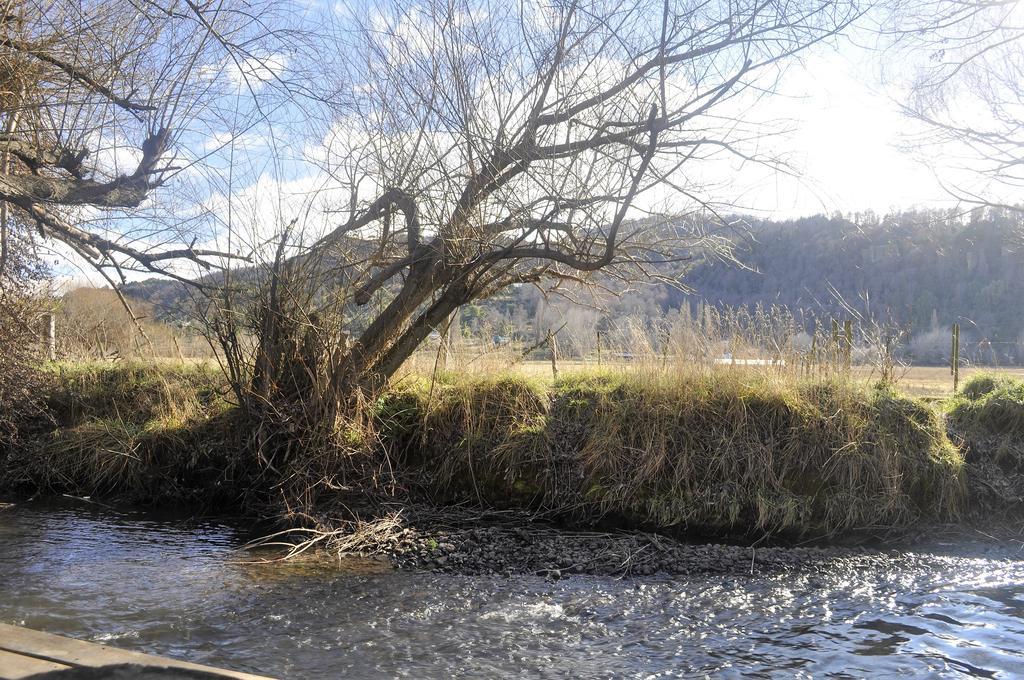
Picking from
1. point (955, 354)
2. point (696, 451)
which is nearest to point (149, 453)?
point (696, 451)

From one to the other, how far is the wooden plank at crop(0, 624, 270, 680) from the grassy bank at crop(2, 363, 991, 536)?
4.13m

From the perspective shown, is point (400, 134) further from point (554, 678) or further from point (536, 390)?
point (554, 678)

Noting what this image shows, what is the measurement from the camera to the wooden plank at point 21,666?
9.26ft

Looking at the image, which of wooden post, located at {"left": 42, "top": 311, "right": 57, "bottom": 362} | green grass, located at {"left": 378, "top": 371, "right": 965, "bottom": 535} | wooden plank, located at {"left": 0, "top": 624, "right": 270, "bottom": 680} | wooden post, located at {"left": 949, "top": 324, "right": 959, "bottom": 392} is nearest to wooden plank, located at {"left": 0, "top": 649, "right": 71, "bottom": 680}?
wooden plank, located at {"left": 0, "top": 624, "right": 270, "bottom": 680}

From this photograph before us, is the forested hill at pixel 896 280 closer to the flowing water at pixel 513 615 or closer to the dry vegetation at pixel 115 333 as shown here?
the dry vegetation at pixel 115 333

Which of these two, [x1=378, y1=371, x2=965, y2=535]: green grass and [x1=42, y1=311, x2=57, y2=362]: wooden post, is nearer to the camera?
[x1=378, y1=371, x2=965, y2=535]: green grass

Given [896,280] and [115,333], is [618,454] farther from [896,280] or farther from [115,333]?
[896,280]

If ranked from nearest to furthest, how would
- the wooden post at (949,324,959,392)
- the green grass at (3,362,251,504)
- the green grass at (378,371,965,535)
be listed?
the green grass at (378,371,965,535)
the green grass at (3,362,251,504)
the wooden post at (949,324,959,392)

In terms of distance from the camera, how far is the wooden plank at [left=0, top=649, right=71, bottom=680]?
282 centimetres

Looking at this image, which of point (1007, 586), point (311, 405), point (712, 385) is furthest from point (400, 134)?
point (1007, 586)

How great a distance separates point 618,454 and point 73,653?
18.1 feet

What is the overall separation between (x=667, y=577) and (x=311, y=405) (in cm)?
378

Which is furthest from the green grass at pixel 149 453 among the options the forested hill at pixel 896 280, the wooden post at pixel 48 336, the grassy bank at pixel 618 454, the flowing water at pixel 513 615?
the forested hill at pixel 896 280

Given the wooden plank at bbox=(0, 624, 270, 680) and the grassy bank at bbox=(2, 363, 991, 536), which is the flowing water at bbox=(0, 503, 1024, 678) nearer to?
the grassy bank at bbox=(2, 363, 991, 536)
